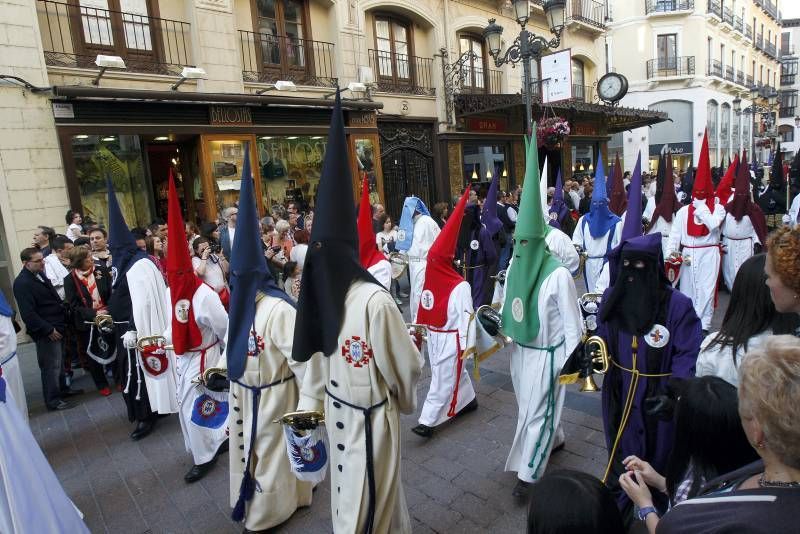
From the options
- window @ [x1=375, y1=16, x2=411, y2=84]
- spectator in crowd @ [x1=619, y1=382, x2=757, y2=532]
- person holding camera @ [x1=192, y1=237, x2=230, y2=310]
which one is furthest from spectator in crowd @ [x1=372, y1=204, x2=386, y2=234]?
spectator in crowd @ [x1=619, y1=382, x2=757, y2=532]

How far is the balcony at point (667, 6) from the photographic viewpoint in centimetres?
3043

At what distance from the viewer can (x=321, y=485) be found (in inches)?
160

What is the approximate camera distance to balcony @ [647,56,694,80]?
30.8 meters

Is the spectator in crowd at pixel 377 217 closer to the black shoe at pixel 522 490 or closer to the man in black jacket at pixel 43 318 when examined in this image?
the man in black jacket at pixel 43 318

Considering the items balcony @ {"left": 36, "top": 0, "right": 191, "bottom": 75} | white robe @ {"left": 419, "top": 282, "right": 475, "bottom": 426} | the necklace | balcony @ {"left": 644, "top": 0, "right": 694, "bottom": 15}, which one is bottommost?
white robe @ {"left": 419, "top": 282, "right": 475, "bottom": 426}

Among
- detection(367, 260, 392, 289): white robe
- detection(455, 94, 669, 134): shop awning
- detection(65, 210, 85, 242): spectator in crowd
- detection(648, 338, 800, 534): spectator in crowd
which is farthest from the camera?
detection(455, 94, 669, 134): shop awning

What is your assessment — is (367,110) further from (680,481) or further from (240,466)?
(680,481)

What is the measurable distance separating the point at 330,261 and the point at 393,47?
13835 millimetres

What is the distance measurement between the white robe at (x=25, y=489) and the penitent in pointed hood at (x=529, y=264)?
127 inches

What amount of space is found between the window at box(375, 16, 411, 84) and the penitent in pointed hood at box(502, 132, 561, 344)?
11948mm

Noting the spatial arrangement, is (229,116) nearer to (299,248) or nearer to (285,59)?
(285,59)

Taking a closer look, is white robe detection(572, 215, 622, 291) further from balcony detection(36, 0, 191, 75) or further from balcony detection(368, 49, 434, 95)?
balcony detection(36, 0, 191, 75)

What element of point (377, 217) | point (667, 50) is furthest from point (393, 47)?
point (667, 50)

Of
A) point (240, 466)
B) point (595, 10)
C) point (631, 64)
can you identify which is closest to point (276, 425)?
point (240, 466)
